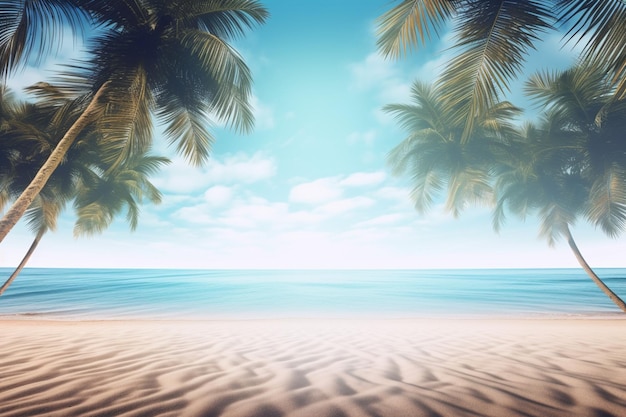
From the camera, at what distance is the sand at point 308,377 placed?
2117mm

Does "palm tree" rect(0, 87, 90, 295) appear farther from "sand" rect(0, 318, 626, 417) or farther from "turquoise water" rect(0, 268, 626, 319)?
"sand" rect(0, 318, 626, 417)

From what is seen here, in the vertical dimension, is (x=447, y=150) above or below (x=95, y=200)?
above

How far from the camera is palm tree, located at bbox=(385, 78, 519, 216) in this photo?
10156 millimetres

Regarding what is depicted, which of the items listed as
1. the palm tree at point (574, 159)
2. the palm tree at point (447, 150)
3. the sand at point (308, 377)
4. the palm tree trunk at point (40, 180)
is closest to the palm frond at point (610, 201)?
the palm tree at point (574, 159)

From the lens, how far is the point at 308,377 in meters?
2.93

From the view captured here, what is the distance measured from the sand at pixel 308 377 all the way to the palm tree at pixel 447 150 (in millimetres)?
6912

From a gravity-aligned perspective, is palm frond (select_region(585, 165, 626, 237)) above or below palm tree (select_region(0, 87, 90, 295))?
below

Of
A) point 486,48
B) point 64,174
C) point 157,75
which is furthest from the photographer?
point 64,174

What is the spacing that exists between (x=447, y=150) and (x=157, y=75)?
10010 millimetres

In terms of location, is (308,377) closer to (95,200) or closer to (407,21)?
(407,21)

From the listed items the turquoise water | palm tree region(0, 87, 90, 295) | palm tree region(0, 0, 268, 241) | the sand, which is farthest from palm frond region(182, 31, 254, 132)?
the turquoise water

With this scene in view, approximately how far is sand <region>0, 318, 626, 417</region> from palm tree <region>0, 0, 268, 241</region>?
2609mm

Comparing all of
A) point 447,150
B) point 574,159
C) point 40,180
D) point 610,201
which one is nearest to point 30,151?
point 40,180

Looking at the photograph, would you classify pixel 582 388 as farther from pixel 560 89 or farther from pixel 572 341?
pixel 560 89
